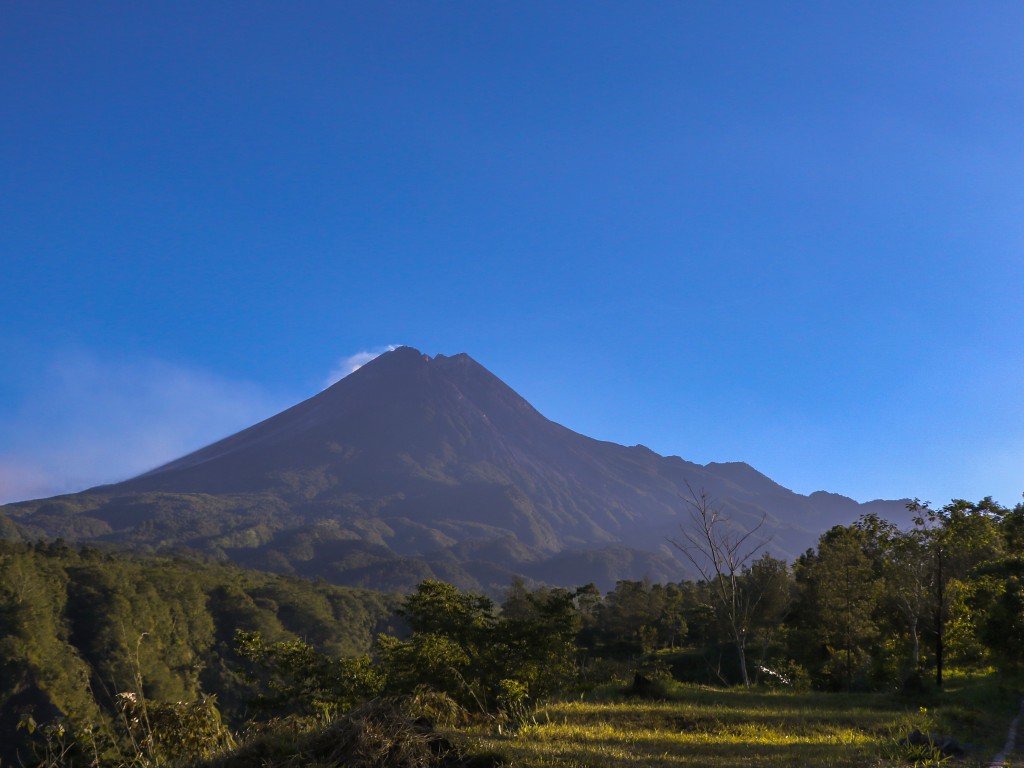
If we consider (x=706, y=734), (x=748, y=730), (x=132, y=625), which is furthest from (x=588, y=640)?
(x=706, y=734)

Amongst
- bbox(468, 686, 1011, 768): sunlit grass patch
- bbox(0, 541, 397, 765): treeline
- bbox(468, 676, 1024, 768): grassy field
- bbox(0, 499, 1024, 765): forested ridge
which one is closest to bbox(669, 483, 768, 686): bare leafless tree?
bbox(0, 499, 1024, 765): forested ridge

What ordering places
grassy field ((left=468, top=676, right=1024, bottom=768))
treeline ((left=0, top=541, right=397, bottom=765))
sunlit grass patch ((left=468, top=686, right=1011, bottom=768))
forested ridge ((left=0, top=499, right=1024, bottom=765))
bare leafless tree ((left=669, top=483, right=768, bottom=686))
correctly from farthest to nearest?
treeline ((left=0, top=541, right=397, bottom=765)) → bare leafless tree ((left=669, top=483, right=768, bottom=686)) → forested ridge ((left=0, top=499, right=1024, bottom=765)) → grassy field ((left=468, top=676, right=1024, bottom=768)) → sunlit grass patch ((left=468, top=686, right=1011, bottom=768))

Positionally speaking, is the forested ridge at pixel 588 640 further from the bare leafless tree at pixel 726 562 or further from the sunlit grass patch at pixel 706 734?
the sunlit grass patch at pixel 706 734

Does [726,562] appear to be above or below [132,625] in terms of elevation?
above

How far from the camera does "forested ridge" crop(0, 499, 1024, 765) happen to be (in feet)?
39.9

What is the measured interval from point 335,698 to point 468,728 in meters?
17.9

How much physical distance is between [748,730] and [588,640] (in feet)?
141

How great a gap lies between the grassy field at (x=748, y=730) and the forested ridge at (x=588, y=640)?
0.73 meters

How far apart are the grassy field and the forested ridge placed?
2.38 ft

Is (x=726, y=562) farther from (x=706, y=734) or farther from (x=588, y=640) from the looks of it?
(x=588, y=640)

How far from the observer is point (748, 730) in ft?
27.3

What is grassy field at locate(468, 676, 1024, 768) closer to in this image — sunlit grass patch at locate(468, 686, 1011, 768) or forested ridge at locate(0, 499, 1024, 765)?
sunlit grass patch at locate(468, 686, 1011, 768)

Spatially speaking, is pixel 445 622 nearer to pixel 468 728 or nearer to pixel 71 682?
pixel 468 728

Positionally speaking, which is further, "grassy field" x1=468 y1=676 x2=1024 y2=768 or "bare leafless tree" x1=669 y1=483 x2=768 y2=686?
"bare leafless tree" x1=669 y1=483 x2=768 y2=686
